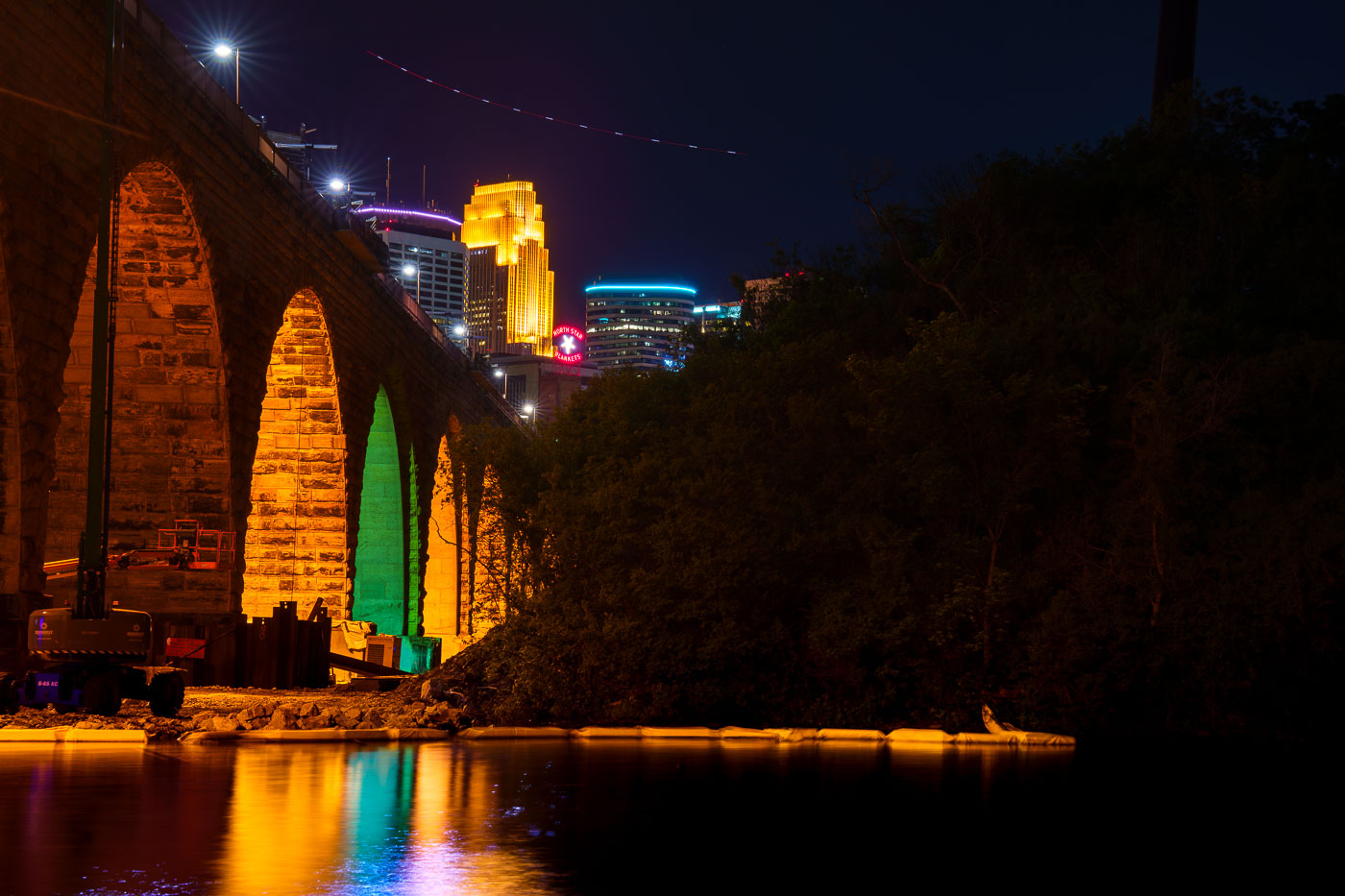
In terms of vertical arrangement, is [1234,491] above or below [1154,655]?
above

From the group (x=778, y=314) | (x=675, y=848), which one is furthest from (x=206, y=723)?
(x=778, y=314)

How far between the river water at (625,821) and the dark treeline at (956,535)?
9.07ft

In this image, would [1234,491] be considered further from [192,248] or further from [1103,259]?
[192,248]

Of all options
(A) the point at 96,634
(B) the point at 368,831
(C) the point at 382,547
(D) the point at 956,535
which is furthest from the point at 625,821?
(C) the point at 382,547

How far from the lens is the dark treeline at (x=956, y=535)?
18.6 meters

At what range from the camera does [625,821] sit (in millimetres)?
10609

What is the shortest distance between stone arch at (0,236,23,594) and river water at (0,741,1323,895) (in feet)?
6.63

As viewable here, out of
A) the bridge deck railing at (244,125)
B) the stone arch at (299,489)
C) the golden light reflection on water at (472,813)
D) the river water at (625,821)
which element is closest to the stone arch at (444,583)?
the bridge deck railing at (244,125)

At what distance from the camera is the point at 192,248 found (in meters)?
20.7

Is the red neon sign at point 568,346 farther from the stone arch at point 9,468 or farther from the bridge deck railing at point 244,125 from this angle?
the stone arch at point 9,468

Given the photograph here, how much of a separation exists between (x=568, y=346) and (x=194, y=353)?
106438 millimetres

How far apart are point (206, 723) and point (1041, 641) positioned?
1090 cm

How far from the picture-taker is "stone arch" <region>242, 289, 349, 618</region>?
28438 mm

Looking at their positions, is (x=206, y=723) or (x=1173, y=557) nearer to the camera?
(x=206, y=723)
